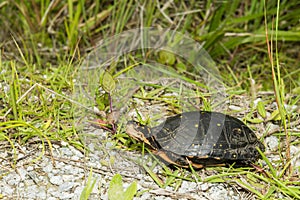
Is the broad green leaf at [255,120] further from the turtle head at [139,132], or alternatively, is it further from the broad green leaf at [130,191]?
the broad green leaf at [130,191]

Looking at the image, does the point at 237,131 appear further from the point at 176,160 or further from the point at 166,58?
the point at 166,58

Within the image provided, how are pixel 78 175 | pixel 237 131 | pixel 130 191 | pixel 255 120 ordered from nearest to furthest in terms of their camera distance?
pixel 130 191 < pixel 78 175 < pixel 237 131 < pixel 255 120

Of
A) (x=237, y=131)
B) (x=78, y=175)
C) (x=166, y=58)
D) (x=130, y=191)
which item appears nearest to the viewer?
(x=130, y=191)

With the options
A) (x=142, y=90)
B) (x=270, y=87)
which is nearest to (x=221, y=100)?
(x=142, y=90)

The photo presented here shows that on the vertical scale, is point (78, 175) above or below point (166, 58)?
below

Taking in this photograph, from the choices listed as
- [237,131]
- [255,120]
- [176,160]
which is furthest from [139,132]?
[255,120]

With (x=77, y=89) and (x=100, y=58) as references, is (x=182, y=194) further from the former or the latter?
(x=100, y=58)

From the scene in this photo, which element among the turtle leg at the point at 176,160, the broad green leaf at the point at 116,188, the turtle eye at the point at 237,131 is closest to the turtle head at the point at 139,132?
the turtle leg at the point at 176,160

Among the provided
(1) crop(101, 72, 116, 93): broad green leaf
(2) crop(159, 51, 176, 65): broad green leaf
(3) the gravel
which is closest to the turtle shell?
(3) the gravel
